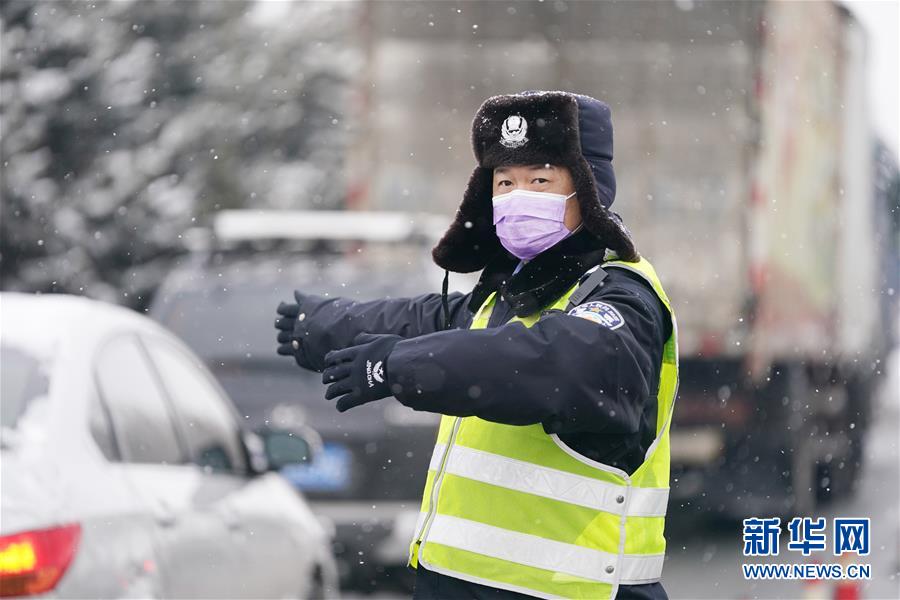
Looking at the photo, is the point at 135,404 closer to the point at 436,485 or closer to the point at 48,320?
the point at 48,320

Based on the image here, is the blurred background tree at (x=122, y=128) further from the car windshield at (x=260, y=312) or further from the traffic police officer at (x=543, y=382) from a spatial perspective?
the traffic police officer at (x=543, y=382)

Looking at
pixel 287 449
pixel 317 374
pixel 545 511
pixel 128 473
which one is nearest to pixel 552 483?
pixel 545 511

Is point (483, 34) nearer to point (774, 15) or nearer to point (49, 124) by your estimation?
point (774, 15)

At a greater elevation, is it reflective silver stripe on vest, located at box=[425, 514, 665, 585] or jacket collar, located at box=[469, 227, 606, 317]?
jacket collar, located at box=[469, 227, 606, 317]

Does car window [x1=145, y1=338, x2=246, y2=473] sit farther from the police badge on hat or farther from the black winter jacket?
the black winter jacket

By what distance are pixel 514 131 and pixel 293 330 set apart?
0.78 m

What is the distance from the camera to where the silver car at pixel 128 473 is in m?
4.09

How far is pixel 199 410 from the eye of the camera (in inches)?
224

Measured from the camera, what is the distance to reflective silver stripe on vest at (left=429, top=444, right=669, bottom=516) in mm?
3160

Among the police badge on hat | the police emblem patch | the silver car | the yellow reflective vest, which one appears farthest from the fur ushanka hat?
the silver car

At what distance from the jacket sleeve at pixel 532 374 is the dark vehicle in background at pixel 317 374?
520cm

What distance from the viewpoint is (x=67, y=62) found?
21.5 metres

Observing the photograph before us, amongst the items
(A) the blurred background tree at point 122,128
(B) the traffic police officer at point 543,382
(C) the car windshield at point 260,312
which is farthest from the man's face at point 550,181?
(A) the blurred background tree at point 122,128

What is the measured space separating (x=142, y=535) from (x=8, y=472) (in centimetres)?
53
